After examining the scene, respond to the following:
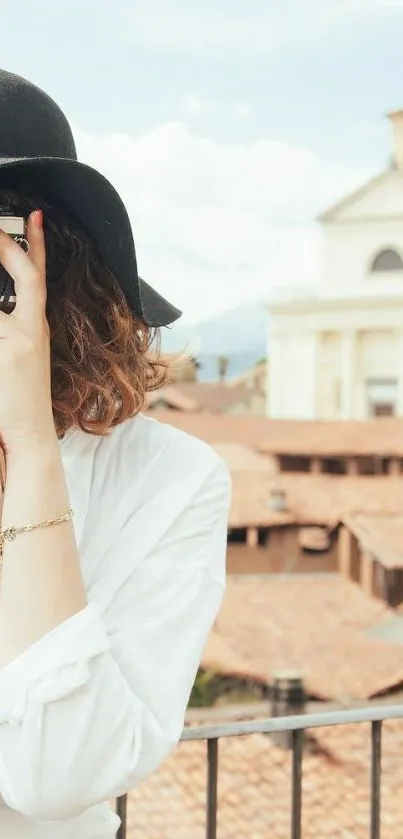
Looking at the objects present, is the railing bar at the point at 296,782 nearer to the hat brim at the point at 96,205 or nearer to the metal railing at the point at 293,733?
the metal railing at the point at 293,733

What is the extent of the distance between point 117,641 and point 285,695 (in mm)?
7376

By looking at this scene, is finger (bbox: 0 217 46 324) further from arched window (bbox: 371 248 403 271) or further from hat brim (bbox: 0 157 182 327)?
arched window (bbox: 371 248 403 271)

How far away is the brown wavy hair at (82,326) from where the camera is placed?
48 cm

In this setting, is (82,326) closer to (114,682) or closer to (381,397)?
(114,682)

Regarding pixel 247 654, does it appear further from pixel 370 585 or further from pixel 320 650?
Result: pixel 370 585

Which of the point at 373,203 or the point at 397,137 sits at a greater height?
the point at 397,137

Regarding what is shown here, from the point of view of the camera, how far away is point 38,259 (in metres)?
0.44

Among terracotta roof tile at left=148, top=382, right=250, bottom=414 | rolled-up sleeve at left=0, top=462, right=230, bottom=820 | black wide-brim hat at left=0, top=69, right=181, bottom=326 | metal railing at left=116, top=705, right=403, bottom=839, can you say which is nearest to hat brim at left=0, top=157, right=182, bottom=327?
black wide-brim hat at left=0, top=69, right=181, bottom=326

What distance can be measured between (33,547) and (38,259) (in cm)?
13

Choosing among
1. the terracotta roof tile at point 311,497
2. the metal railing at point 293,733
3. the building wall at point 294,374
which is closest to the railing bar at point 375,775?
the metal railing at point 293,733

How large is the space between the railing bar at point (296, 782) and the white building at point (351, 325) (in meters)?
16.1

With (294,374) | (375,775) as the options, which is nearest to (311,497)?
(294,374)

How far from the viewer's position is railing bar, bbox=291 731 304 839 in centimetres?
91

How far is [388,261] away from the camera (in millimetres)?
17719
